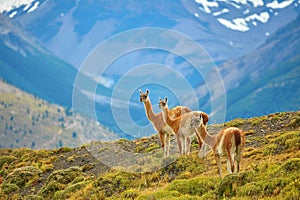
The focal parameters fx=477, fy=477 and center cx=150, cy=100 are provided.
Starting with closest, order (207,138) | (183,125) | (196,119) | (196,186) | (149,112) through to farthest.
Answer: (196,186) → (207,138) → (196,119) → (183,125) → (149,112)

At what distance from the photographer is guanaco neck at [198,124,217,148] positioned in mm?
19981

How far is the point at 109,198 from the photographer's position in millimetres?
20656

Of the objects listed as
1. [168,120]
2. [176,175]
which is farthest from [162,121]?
[176,175]

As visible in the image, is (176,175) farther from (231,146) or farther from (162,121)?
(231,146)

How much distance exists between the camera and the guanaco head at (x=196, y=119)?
22.9 metres

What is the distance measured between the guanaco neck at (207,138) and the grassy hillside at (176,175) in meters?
1.38

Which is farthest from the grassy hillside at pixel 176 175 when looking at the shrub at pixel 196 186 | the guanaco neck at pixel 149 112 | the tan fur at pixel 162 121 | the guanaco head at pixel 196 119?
the guanaco neck at pixel 149 112

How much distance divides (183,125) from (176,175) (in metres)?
2.99

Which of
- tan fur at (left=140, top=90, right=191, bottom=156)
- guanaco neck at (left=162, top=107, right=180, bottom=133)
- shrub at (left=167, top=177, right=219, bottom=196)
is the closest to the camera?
shrub at (left=167, top=177, right=219, bottom=196)

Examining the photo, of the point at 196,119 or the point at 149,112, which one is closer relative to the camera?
the point at 196,119

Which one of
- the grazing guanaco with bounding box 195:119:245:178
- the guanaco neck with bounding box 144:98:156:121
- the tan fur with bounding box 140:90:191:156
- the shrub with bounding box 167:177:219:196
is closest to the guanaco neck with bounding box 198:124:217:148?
the grazing guanaco with bounding box 195:119:245:178

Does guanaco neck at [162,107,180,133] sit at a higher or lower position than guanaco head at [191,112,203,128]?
higher

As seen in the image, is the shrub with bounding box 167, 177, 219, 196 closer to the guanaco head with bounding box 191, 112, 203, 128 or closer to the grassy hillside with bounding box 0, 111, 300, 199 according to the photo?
the grassy hillside with bounding box 0, 111, 300, 199

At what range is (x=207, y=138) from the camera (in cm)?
2161
